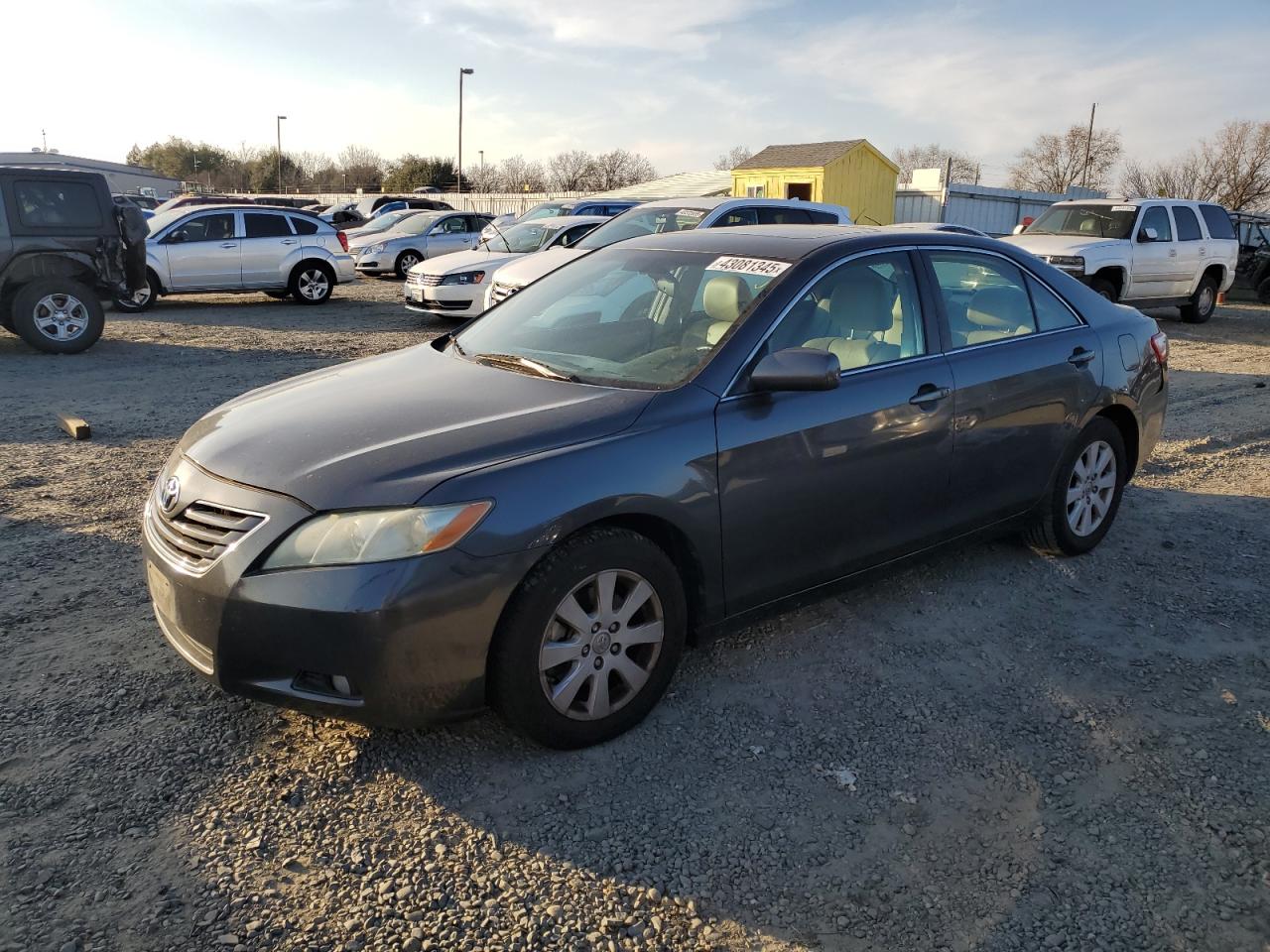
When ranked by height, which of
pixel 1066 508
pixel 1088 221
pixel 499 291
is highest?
pixel 1088 221

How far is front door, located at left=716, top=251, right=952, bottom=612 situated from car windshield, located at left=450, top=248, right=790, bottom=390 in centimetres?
26

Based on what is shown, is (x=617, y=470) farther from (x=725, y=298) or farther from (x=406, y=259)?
(x=406, y=259)

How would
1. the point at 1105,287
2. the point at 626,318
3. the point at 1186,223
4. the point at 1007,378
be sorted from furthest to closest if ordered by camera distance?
the point at 1186,223 < the point at 1105,287 < the point at 1007,378 < the point at 626,318

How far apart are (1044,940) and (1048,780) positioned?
2.50ft

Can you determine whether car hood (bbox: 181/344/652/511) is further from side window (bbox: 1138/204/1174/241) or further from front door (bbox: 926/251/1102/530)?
side window (bbox: 1138/204/1174/241)

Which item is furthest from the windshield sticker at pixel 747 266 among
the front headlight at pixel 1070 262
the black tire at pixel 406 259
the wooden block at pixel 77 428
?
the black tire at pixel 406 259

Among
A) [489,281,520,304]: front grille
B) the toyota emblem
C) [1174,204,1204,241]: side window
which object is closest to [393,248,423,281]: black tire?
[489,281,520,304]: front grille

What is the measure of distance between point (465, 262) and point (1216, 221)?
482 inches

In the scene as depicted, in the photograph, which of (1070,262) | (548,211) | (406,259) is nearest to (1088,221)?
(1070,262)

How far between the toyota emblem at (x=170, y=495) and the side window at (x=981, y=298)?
318 cm

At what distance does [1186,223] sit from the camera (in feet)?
49.8

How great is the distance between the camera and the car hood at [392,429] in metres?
2.91

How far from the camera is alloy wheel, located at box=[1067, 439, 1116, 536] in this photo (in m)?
4.88

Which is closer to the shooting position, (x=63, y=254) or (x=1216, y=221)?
(x=63, y=254)
